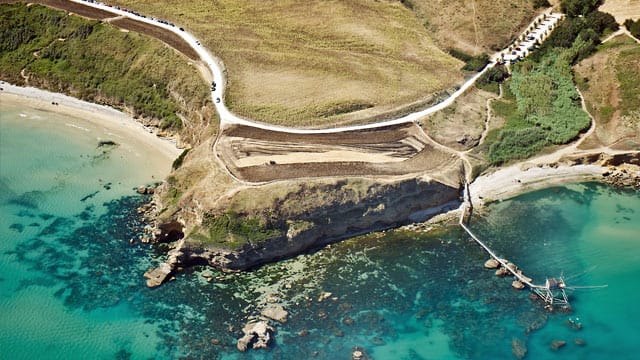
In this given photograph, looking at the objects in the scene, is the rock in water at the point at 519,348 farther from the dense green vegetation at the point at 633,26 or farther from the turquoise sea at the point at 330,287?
the dense green vegetation at the point at 633,26

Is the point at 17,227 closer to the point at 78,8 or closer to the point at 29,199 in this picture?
the point at 29,199

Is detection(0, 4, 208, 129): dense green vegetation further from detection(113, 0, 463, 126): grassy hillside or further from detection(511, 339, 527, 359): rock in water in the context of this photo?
detection(511, 339, 527, 359): rock in water

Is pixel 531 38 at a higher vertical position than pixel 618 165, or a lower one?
higher


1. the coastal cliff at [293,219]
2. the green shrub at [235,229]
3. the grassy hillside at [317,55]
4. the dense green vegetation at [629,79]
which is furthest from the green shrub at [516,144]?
the green shrub at [235,229]

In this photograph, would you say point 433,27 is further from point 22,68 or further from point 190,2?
point 22,68

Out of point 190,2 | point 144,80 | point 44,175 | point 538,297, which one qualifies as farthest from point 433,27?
point 44,175

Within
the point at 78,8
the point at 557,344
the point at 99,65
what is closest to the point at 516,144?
the point at 557,344
